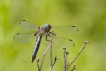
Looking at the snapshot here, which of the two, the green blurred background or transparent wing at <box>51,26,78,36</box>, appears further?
the green blurred background

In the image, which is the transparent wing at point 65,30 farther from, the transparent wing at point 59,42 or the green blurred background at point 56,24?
the green blurred background at point 56,24

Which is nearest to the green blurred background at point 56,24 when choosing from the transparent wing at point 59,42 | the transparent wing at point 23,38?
the transparent wing at point 23,38

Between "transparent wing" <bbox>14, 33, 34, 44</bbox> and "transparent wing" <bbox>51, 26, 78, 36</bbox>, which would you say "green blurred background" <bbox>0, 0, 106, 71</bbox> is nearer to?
"transparent wing" <bbox>14, 33, 34, 44</bbox>

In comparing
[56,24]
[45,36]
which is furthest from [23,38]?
[56,24]

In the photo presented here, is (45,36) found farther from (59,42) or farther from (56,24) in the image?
(56,24)

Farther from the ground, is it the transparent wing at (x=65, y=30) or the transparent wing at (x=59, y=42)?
the transparent wing at (x=65, y=30)

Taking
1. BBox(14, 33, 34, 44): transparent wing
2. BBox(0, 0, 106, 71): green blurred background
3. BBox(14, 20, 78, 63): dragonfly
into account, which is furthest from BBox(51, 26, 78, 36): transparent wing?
BBox(0, 0, 106, 71): green blurred background

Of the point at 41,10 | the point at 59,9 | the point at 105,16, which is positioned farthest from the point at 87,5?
the point at 41,10

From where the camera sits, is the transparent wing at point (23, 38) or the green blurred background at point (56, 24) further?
the green blurred background at point (56, 24)
